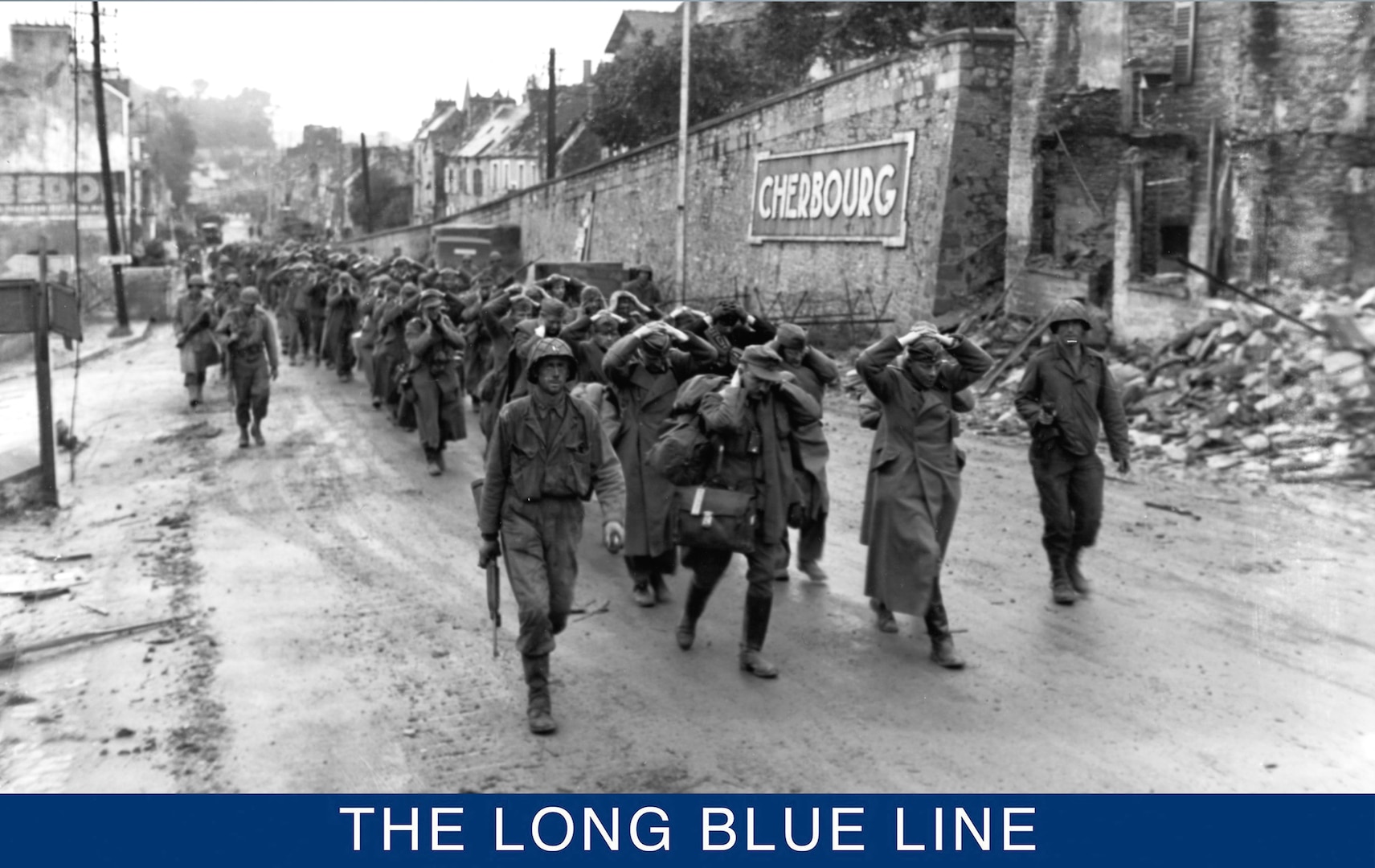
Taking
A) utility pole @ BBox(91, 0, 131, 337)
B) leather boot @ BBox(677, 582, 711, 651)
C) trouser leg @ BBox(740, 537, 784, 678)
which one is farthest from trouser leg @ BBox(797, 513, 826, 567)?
utility pole @ BBox(91, 0, 131, 337)

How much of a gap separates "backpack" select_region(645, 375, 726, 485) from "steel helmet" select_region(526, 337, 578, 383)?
0.75m

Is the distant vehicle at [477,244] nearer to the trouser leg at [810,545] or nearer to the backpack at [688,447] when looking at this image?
the trouser leg at [810,545]

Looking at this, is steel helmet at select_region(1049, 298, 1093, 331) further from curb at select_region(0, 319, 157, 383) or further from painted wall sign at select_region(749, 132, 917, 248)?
curb at select_region(0, 319, 157, 383)

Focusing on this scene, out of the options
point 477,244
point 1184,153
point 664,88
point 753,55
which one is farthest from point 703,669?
point 477,244

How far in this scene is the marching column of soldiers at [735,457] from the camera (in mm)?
6473

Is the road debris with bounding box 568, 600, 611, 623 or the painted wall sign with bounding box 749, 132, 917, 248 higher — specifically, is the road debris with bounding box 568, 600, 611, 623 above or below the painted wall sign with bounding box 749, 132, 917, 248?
below

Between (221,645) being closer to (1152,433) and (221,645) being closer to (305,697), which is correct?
(305,697)

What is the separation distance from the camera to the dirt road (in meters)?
5.89

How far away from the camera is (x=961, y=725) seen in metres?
6.32

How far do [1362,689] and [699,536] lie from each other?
10.9ft

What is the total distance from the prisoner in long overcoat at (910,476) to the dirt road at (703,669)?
0.48m

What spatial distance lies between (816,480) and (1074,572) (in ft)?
6.03

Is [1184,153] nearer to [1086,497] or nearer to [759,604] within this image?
[1086,497]

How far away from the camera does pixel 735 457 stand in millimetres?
7027
